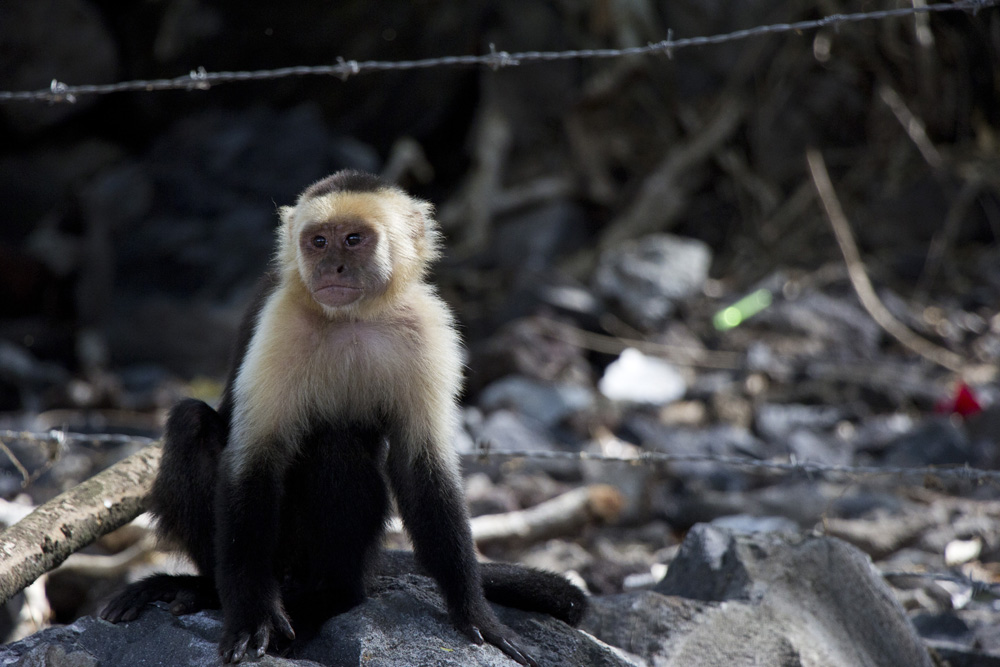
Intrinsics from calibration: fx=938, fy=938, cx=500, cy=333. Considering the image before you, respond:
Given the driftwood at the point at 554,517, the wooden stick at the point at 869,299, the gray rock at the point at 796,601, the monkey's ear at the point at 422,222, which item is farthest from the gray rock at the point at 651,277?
the monkey's ear at the point at 422,222

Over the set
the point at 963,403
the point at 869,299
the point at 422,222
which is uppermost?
the point at 422,222

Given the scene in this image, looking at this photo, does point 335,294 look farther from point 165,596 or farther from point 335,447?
point 165,596

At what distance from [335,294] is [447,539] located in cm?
67

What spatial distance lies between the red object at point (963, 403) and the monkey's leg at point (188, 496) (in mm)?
4593

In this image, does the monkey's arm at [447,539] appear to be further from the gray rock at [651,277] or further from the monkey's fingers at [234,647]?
the gray rock at [651,277]

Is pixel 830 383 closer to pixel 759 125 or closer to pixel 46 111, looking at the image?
pixel 759 125

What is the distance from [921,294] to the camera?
312 inches

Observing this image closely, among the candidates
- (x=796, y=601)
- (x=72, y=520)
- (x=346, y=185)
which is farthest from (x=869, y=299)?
(x=72, y=520)

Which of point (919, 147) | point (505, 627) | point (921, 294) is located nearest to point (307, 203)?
point (505, 627)

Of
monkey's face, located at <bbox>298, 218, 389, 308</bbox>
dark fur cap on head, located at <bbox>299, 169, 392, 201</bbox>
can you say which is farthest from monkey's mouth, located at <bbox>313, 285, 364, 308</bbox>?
dark fur cap on head, located at <bbox>299, 169, 392, 201</bbox>

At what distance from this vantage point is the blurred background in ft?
22.0

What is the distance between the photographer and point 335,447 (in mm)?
2383

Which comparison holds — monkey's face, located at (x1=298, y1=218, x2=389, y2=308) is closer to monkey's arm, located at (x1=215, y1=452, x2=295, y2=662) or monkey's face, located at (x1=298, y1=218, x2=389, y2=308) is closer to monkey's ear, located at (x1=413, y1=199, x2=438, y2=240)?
monkey's ear, located at (x1=413, y1=199, x2=438, y2=240)

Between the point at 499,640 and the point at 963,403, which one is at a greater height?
the point at 499,640
